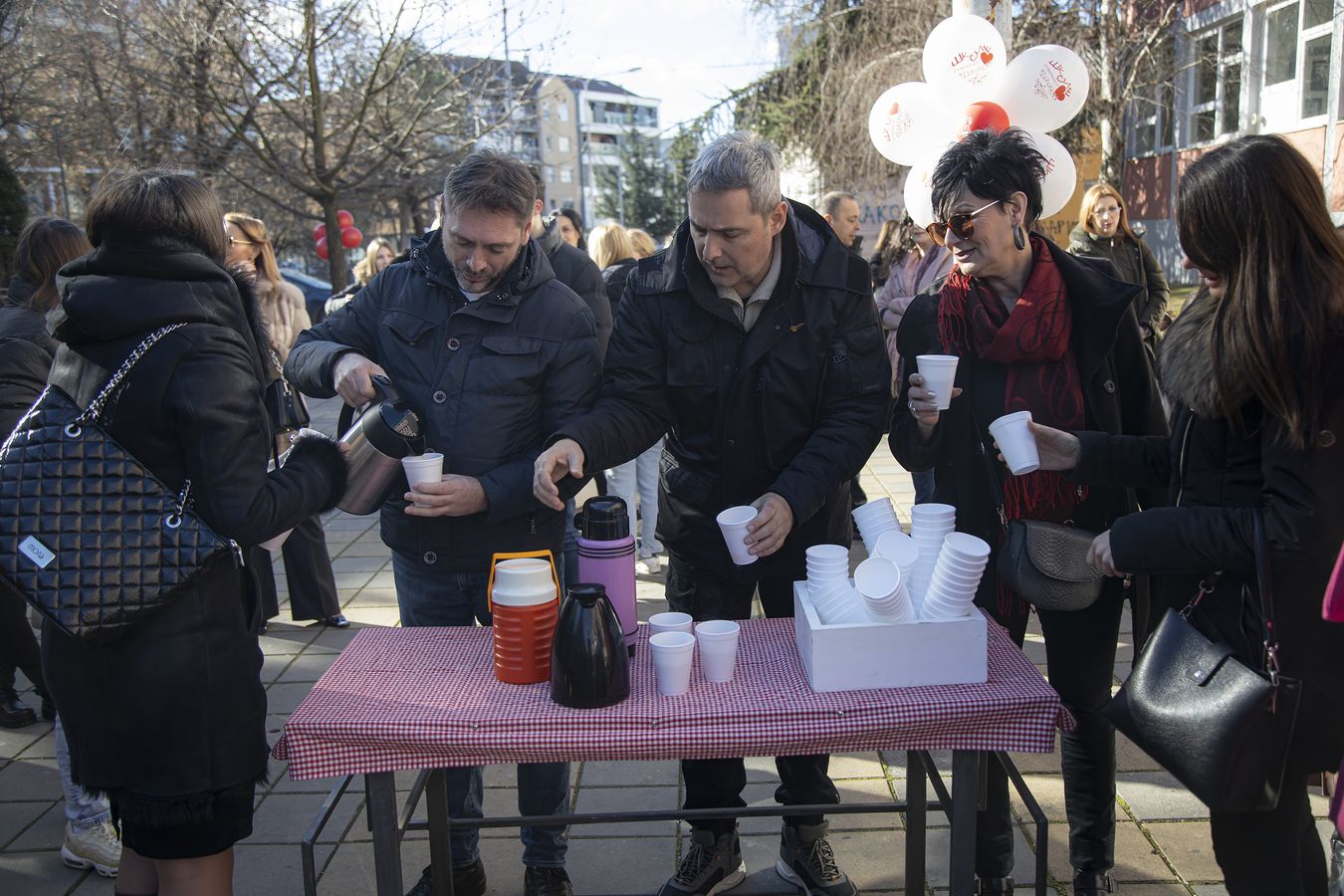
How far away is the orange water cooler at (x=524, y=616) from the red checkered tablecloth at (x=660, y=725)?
60 millimetres

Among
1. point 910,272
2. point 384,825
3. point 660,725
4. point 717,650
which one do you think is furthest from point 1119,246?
point 384,825

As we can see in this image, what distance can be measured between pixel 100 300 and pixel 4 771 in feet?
7.82

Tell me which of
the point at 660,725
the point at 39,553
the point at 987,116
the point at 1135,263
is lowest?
the point at 660,725

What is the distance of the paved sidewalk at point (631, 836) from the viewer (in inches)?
108

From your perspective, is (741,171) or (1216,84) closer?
(741,171)

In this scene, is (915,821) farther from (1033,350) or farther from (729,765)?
(1033,350)

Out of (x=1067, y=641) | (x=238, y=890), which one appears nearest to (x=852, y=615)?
(x=1067, y=641)

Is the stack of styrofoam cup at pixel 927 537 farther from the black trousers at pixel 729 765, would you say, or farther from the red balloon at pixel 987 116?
the red balloon at pixel 987 116

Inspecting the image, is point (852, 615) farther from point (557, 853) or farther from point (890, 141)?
point (890, 141)

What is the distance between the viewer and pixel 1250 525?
1.79 m

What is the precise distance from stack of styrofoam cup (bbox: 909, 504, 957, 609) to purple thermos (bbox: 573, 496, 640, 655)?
0.60 m

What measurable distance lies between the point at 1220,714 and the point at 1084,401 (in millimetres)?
882

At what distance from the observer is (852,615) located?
198cm

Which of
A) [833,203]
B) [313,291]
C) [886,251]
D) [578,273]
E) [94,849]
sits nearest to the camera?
[94,849]
